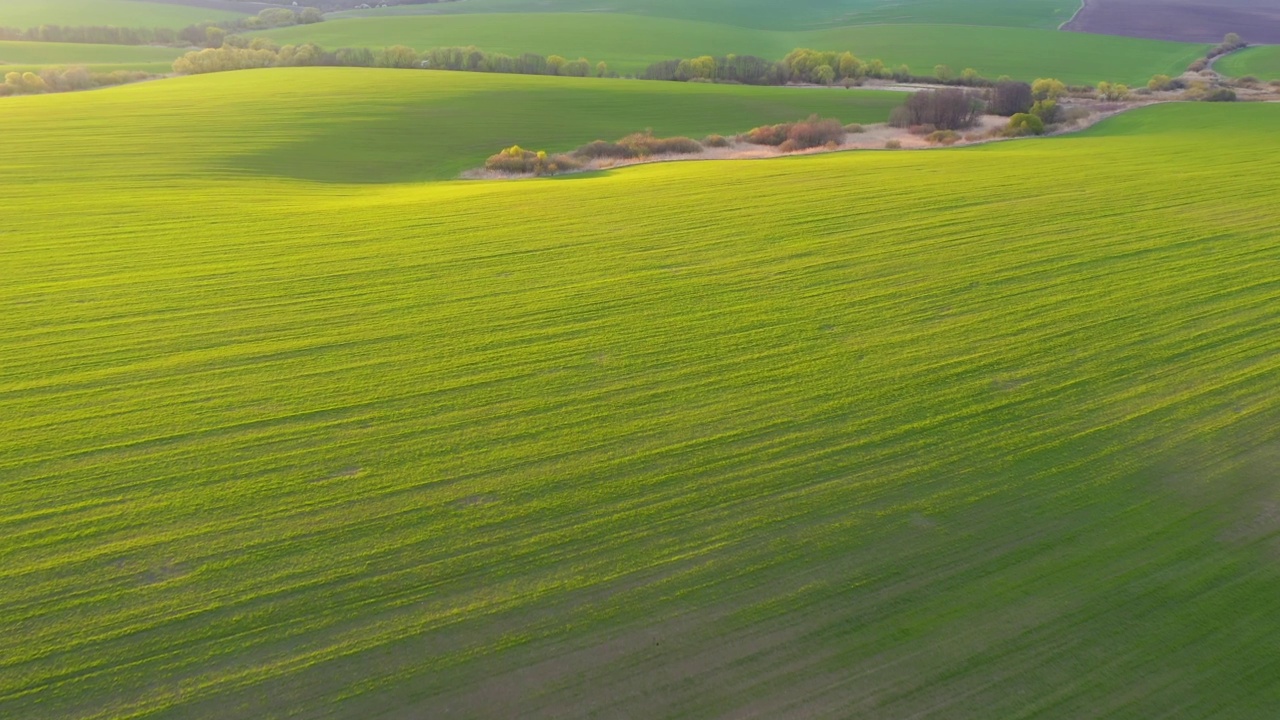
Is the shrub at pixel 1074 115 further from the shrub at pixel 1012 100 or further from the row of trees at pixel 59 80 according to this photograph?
the row of trees at pixel 59 80

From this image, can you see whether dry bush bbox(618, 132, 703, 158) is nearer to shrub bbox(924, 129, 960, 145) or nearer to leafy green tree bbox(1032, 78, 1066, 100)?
shrub bbox(924, 129, 960, 145)

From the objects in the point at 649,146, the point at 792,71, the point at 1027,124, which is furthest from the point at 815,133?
the point at 792,71

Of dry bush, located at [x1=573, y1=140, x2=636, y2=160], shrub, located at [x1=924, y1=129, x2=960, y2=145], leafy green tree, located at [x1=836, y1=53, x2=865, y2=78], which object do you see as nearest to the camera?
dry bush, located at [x1=573, y1=140, x2=636, y2=160]

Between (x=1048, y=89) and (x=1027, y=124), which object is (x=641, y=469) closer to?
(x=1027, y=124)

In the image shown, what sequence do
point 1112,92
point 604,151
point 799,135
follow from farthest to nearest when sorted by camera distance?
point 1112,92, point 799,135, point 604,151

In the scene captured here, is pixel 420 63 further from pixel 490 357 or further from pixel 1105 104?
pixel 490 357

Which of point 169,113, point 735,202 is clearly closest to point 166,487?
point 735,202

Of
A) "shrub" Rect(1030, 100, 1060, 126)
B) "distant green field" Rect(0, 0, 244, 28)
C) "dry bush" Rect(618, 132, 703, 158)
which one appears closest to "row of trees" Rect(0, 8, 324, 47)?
"distant green field" Rect(0, 0, 244, 28)
